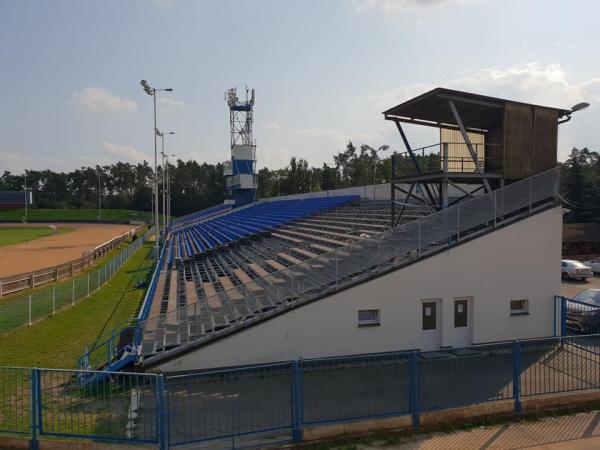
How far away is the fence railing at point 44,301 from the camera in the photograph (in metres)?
14.8

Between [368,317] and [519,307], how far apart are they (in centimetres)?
456

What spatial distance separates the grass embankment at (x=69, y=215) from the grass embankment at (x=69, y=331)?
81.3m

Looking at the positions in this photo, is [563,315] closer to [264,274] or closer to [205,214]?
[264,274]

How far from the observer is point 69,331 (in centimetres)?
1388

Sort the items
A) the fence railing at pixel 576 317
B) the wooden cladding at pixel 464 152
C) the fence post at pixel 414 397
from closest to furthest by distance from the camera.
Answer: the fence post at pixel 414 397
the fence railing at pixel 576 317
the wooden cladding at pixel 464 152

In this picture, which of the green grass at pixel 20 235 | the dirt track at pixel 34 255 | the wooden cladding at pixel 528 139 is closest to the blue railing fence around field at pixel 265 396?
the wooden cladding at pixel 528 139

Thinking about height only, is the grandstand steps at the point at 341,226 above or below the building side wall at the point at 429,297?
above

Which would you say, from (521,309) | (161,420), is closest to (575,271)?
(521,309)

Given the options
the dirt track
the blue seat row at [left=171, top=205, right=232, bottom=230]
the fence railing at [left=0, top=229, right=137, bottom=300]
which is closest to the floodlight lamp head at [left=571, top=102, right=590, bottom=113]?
the fence railing at [left=0, top=229, right=137, bottom=300]

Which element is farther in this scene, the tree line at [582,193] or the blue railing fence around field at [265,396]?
the tree line at [582,193]

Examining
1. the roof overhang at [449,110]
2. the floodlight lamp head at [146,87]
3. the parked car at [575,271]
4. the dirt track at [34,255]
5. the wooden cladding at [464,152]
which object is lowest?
the dirt track at [34,255]

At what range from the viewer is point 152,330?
1044 cm

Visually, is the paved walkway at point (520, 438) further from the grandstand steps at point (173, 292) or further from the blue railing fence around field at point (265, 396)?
the grandstand steps at point (173, 292)

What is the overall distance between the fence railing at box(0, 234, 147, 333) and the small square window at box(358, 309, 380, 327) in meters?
10.7
